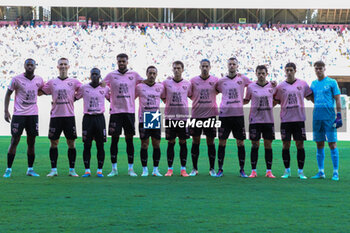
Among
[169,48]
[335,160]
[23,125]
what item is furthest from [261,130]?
[169,48]

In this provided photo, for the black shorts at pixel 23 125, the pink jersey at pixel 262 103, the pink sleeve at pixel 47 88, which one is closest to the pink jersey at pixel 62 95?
the pink sleeve at pixel 47 88

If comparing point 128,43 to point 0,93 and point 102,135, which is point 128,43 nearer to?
point 0,93

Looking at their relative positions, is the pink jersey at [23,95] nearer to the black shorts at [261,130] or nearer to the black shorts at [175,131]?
the black shorts at [175,131]

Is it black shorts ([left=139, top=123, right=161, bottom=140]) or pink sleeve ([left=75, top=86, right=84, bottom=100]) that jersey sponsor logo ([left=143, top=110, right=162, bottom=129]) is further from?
pink sleeve ([left=75, top=86, right=84, bottom=100])

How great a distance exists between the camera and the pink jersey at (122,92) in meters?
8.39

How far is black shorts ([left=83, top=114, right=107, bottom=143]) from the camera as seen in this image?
8289 millimetres

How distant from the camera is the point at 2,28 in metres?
36.8

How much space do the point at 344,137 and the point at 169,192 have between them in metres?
12.2

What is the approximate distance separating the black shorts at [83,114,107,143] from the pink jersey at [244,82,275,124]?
231 centimetres

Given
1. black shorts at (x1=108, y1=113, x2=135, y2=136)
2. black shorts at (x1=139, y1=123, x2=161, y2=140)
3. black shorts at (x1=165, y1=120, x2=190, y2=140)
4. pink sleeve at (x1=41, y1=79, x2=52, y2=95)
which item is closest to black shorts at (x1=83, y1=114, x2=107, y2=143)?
black shorts at (x1=108, y1=113, x2=135, y2=136)

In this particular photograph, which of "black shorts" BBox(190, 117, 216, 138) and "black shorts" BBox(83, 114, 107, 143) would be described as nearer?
"black shorts" BBox(83, 114, 107, 143)

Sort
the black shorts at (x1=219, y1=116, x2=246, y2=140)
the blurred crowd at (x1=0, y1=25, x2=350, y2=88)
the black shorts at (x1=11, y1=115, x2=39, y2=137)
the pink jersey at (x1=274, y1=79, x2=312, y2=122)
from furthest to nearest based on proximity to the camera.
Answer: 1. the blurred crowd at (x1=0, y1=25, x2=350, y2=88)
2. the black shorts at (x1=219, y1=116, x2=246, y2=140)
3. the pink jersey at (x1=274, y1=79, x2=312, y2=122)
4. the black shorts at (x1=11, y1=115, x2=39, y2=137)

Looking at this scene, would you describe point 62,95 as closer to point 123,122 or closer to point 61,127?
point 61,127

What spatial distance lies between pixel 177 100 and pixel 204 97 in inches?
16.6
